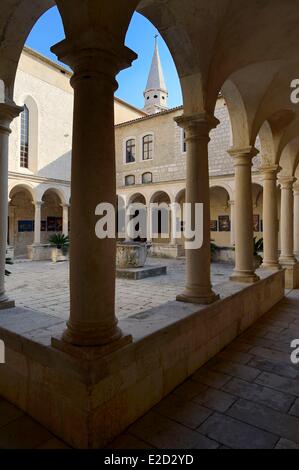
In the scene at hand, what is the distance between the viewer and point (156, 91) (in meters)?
37.7

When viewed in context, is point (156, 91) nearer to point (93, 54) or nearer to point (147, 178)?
point (147, 178)

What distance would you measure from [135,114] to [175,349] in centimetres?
2577

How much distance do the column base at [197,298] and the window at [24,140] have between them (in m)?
15.7

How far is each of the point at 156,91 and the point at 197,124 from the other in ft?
123

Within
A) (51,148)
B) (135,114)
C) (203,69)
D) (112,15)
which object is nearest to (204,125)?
(203,69)

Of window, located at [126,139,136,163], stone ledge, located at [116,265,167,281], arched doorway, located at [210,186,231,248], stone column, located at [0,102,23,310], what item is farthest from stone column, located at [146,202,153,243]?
stone column, located at [0,102,23,310]

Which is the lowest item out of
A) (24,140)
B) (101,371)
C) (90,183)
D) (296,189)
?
(101,371)

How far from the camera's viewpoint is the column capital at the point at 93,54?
232 centimetres

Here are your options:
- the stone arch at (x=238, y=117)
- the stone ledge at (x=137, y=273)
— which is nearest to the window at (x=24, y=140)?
the stone ledge at (x=137, y=273)

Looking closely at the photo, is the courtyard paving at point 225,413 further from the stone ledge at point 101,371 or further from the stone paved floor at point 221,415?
the stone ledge at point 101,371

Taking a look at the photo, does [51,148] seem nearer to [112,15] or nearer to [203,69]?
[203,69]

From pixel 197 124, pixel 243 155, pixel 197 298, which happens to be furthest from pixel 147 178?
pixel 197 298

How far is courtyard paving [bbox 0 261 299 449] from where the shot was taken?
2408mm

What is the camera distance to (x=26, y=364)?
107 inches
